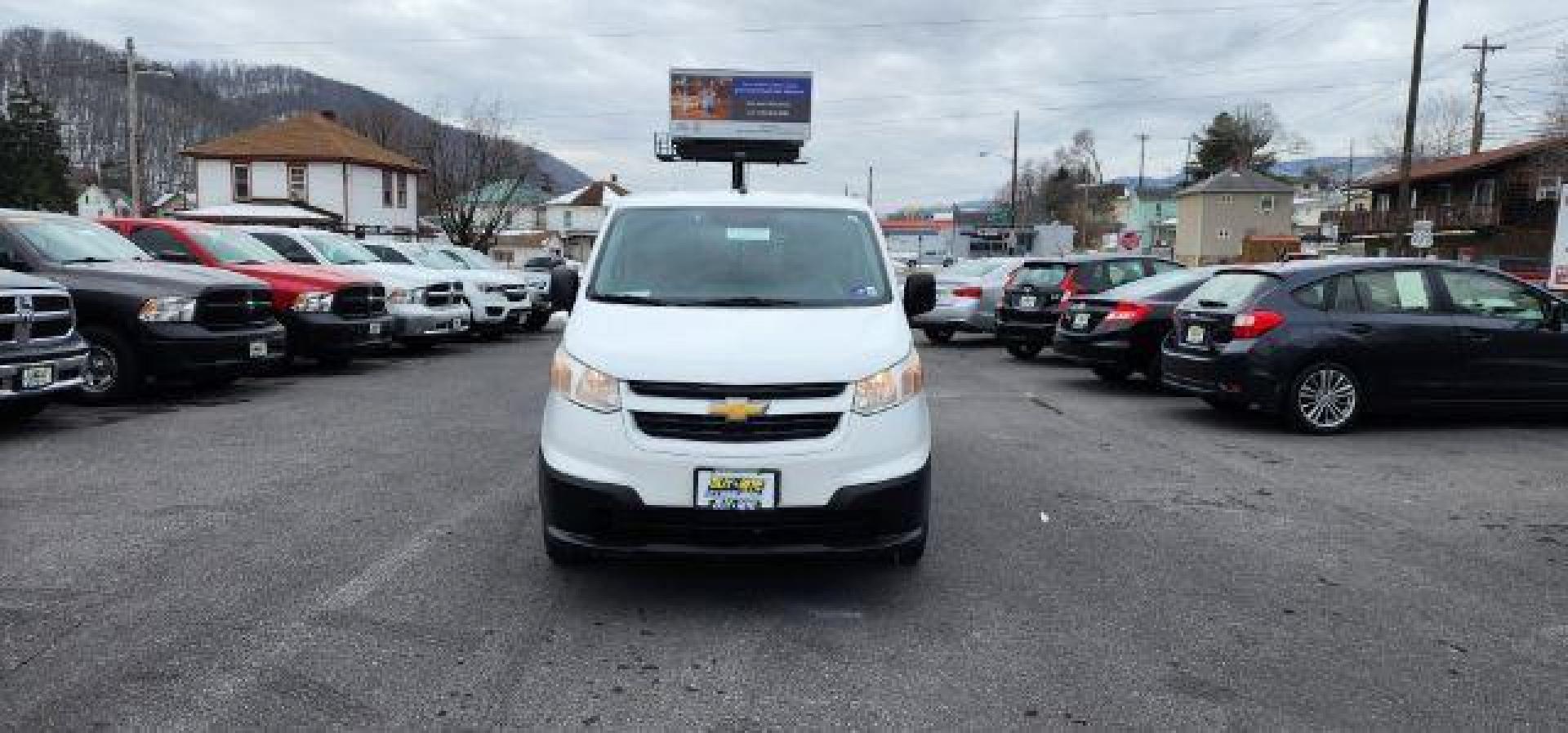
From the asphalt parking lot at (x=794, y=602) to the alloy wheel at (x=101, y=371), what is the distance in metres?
1.59

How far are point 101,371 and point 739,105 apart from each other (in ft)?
116

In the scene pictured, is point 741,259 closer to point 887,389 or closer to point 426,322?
point 887,389

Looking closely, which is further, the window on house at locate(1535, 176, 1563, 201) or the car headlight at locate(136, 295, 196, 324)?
the window on house at locate(1535, 176, 1563, 201)

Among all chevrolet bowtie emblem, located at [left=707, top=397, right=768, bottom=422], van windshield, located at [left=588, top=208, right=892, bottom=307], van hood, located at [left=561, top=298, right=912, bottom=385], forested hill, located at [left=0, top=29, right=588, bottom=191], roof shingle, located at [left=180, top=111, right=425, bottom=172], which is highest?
forested hill, located at [left=0, top=29, right=588, bottom=191]

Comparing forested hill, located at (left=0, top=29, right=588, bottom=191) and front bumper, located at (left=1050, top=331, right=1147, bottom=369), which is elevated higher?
forested hill, located at (left=0, top=29, right=588, bottom=191)

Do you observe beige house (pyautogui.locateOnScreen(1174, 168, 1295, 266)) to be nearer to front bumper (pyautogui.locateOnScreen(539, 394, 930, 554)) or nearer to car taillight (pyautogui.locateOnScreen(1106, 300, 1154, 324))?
car taillight (pyautogui.locateOnScreen(1106, 300, 1154, 324))

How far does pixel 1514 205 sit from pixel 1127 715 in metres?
56.5

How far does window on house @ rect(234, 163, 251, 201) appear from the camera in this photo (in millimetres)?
46562

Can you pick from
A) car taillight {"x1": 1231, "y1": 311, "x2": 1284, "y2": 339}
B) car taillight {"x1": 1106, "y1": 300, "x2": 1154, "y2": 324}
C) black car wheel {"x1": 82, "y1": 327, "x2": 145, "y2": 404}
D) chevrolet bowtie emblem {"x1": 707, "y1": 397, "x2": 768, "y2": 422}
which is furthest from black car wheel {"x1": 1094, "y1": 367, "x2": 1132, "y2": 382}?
black car wheel {"x1": 82, "y1": 327, "x2": 145, "y2": 404}

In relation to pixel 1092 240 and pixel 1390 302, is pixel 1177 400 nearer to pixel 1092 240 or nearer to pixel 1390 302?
pixel 1390 302

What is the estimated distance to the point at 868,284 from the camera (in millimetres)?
5410

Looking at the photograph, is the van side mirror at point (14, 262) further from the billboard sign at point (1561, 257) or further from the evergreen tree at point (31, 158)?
the evergreen tree at point (31, 158)

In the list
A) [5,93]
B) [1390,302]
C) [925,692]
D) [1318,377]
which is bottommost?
[925,692]

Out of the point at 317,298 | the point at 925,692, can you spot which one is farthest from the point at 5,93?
the point at 925,692
